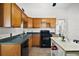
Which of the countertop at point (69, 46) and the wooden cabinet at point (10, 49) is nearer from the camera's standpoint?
the countertop at point (69, 46)

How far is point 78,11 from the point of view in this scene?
330 centimetres

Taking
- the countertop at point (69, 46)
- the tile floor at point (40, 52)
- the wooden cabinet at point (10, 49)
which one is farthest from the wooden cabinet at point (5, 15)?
the tile floor at point (40, 52)

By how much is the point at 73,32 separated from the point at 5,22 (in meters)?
1.72

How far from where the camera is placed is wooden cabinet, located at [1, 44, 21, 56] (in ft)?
8.30

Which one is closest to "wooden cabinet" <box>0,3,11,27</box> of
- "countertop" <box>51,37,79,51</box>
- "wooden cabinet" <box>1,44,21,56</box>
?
"wooden cabinet" <box>1,44,21,56</box>

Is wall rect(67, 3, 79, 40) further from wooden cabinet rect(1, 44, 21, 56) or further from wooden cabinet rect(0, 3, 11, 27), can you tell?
wooden cabinet rect(0, 3, 11, 27)

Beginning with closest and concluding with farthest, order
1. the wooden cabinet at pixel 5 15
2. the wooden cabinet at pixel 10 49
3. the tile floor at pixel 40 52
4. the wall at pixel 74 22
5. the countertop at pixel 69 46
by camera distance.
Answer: the countertop at pixel 69 46
the wooden cabinet at pixel 10 49
the wooden cabinet at pixel 5 15
the wall at pixel 74 22
the tile floor at pixel 40 52

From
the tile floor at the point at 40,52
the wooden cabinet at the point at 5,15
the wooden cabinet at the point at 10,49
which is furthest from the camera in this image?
the tile floor at the point at 40,52

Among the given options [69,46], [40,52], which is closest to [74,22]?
[69,46]

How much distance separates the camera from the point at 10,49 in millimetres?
2637

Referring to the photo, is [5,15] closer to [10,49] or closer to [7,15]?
[7,15]

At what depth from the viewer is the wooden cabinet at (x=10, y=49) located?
2531mm

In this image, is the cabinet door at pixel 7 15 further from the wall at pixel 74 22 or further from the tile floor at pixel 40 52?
the tile floor at pixel 40 52

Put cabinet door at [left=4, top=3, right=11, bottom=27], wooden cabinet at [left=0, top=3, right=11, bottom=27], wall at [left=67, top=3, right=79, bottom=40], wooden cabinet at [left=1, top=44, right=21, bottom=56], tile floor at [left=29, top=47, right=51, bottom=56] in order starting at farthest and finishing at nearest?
1. tile floor at [left=29, top=47, right=51, bottom=56]
2. wall at [left=67, top=3, right=79, bottom=40]
3. cabinet door at [left=4, top=3, right=11, bottom=27]
4. wooden cabinet at [left=0, top=3, right=11, bottom=27]
5. wooden cabinet at [left=1, top=44, right=21, bottom=56]
